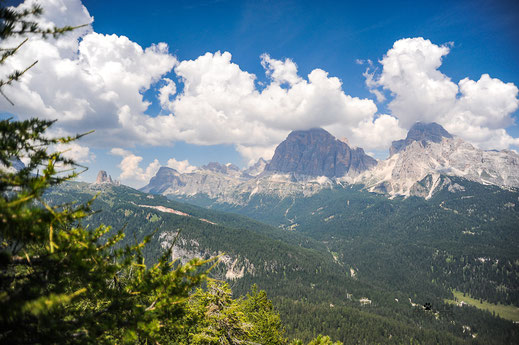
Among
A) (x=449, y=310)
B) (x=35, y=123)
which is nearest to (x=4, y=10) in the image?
(x=35, y=123)

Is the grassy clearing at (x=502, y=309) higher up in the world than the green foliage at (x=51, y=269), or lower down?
lower down

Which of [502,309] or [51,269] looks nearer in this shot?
[51,269]

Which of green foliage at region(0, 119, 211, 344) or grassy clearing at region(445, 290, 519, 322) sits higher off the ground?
green foliage at region(0, 119, 211, 344)

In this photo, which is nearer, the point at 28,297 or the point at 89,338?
the point at 28,297

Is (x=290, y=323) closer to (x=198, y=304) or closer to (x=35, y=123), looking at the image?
(x=198, y=304)

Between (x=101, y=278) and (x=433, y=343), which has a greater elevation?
(x=101, y=278)

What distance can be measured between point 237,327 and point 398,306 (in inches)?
8178

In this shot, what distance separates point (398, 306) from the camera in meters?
173

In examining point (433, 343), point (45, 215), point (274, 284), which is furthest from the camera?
point (274, 284)

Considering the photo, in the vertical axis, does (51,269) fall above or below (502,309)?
above

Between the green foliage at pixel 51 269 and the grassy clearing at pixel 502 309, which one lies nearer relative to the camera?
the green foliage at pixel 51 269

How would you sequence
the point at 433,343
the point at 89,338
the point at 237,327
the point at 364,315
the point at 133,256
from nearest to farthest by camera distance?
the point at 89,338
the point at 133,256
the point at 237,327
the point at 433,343
the point at 364,315

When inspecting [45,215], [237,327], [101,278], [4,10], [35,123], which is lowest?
[237,327]

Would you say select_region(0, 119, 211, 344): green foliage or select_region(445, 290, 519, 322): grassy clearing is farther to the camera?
select_region(445, 290, 519, 322): grassy clearing
